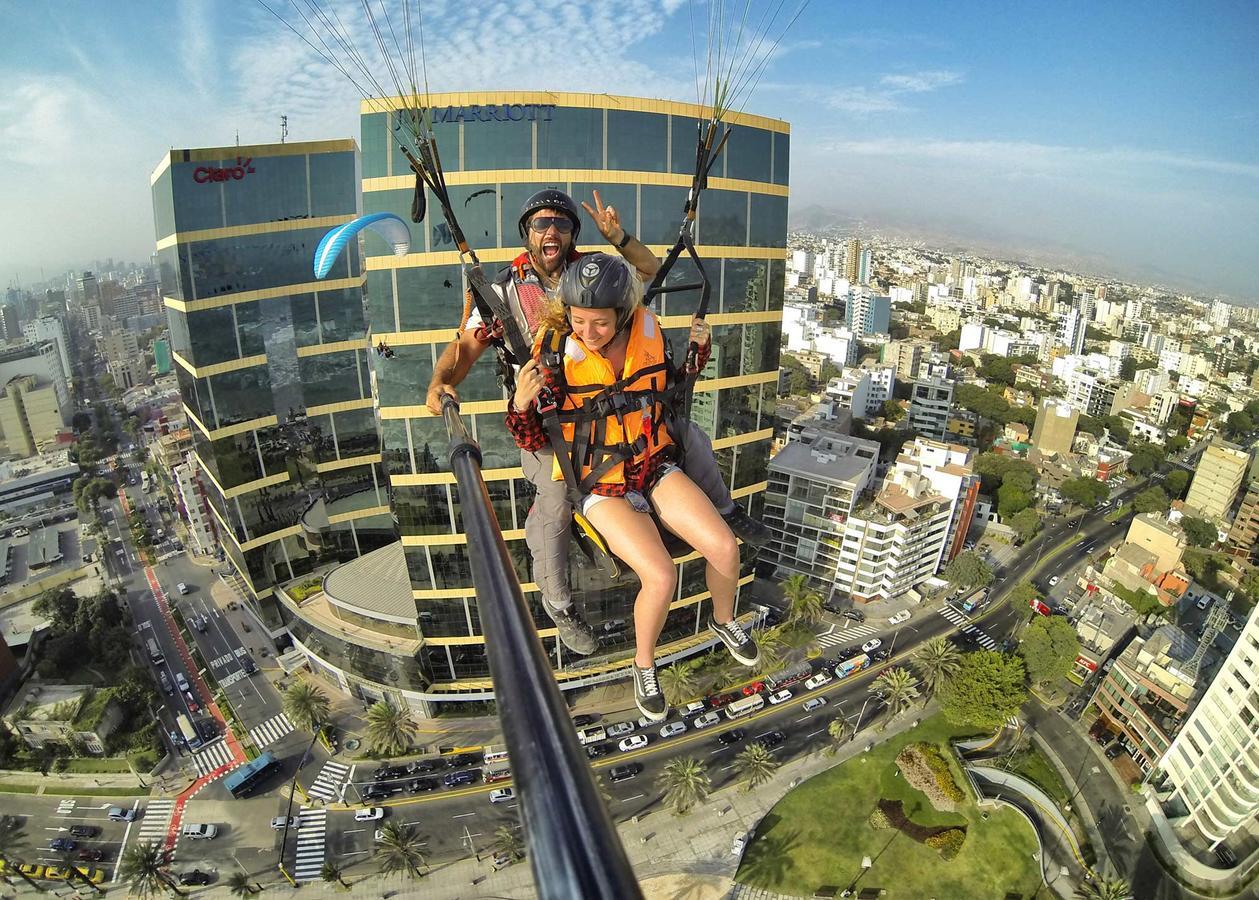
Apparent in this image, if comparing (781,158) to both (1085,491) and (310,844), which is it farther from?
(1085,491)

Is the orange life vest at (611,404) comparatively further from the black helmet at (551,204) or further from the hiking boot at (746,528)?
the hiking boot at (746,528)

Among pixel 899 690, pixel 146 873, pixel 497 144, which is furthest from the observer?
pixel 899 690

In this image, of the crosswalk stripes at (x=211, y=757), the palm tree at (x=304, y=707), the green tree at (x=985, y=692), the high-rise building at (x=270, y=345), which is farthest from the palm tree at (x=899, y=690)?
the crosswalk stripes at (x=211, y=757)

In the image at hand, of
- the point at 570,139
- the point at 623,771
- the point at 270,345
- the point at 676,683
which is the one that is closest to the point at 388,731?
the point at 623,771

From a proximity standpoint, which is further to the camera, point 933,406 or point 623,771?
point 933,406

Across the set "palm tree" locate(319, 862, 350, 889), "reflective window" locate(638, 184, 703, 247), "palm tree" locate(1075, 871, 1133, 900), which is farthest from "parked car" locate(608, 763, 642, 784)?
"reflective window" locate(638, 184, 703, 247)

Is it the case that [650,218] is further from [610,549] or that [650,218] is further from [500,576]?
[500,576]
